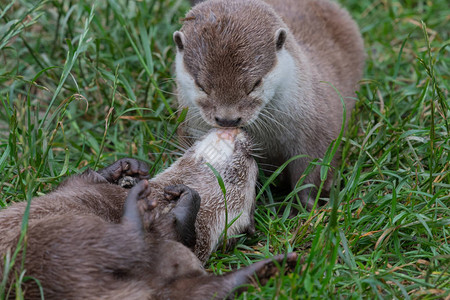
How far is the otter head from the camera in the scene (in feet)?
10.9

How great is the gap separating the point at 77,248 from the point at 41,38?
3084 millimetres

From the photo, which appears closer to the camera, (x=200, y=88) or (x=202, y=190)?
(x=202, y=190)

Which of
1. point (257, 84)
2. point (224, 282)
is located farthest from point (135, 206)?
point (257, 84)

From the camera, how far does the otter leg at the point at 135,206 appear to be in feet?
8.87

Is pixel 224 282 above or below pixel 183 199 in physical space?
below

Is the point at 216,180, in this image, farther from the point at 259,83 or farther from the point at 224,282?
the point at 224,282

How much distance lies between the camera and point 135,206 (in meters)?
2.79

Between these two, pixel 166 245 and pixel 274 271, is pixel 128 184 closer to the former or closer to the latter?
pixel 166 245

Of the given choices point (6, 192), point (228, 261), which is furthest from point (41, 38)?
point (228, 261)

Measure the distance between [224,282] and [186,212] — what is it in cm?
50

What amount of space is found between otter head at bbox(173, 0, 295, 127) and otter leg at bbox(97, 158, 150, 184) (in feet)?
1.54

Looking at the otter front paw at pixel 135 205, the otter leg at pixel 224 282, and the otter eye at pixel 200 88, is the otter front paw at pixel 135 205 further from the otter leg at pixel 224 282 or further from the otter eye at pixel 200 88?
the otter eye at pixel 200 88

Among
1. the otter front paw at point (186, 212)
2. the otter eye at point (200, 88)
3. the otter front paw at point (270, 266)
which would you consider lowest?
the otter front paw at point (270, 266)

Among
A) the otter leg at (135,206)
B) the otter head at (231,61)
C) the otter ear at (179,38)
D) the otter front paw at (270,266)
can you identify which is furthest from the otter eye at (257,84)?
the otter front paw at (270,266)
